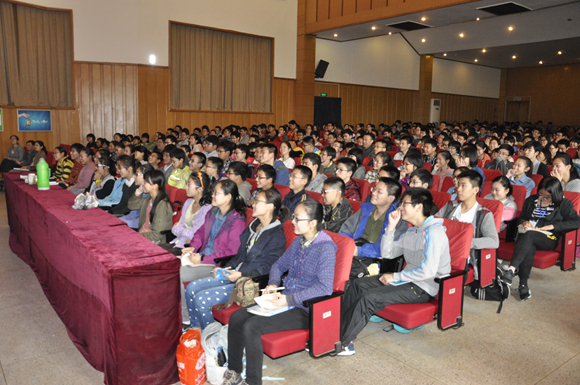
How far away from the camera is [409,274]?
9.75ft

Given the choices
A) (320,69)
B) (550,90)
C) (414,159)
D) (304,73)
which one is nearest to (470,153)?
(414,159)

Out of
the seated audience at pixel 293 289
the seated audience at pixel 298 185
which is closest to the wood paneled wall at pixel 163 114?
the seated audience at pixel 298 185

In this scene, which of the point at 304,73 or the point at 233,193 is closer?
the point at 233,193

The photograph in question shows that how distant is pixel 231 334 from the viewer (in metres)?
2.55

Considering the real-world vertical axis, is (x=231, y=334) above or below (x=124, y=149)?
below

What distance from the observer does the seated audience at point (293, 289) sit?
246 centimetres

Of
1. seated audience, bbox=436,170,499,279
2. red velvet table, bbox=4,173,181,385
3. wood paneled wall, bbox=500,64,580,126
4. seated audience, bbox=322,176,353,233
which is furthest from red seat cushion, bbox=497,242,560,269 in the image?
wood paneled wall, bbox=500,64,580,126

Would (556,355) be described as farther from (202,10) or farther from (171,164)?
(202,10)

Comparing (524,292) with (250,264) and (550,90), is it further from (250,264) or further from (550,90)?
(550,90)

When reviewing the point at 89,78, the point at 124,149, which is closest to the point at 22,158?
the point at 89,78

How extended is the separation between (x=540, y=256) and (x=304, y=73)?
11.8m

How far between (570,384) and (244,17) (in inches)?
499

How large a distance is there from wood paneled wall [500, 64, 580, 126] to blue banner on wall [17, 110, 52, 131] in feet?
70.6

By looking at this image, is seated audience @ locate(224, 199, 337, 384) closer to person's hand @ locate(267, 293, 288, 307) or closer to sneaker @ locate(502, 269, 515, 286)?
person's hand @ locate(267, 293, 288, 307)
